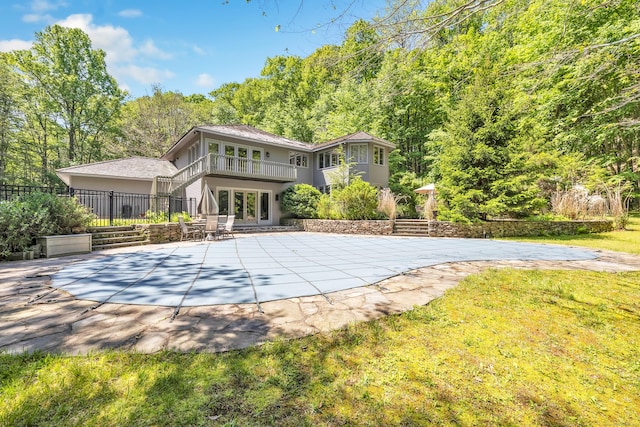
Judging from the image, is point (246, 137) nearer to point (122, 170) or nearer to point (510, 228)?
point (122, 170)

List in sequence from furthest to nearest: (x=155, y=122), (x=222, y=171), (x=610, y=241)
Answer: (x=155, y=122)
(x=222, y=171)
(x=610, y=241)

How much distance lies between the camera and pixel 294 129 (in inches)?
1111

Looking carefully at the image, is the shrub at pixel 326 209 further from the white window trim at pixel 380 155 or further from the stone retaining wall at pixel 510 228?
the white window trim at pixel 380 155

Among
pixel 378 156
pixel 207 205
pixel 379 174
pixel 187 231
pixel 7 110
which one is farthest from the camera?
pixel 7 110

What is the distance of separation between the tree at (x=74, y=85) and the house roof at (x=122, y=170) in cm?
1286

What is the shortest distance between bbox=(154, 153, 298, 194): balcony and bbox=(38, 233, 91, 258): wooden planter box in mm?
7638

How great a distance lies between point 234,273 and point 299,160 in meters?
16.8

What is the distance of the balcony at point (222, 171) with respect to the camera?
591 inches

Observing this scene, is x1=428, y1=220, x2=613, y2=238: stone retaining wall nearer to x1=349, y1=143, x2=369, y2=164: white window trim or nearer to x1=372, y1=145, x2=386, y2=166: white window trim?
x1=349, y1=143, x2=369, y2=164: white window trim

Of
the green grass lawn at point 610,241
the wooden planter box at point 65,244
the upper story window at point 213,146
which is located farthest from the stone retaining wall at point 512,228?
the wooden planter box at point 65,244

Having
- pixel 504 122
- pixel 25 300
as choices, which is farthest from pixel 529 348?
pixel 504 122

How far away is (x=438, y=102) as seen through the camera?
23.2 m

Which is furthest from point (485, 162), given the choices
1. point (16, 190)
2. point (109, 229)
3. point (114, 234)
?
point (16, 190)

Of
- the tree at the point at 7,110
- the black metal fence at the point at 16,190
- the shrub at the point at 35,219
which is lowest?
the shrub at the point at 35,219
